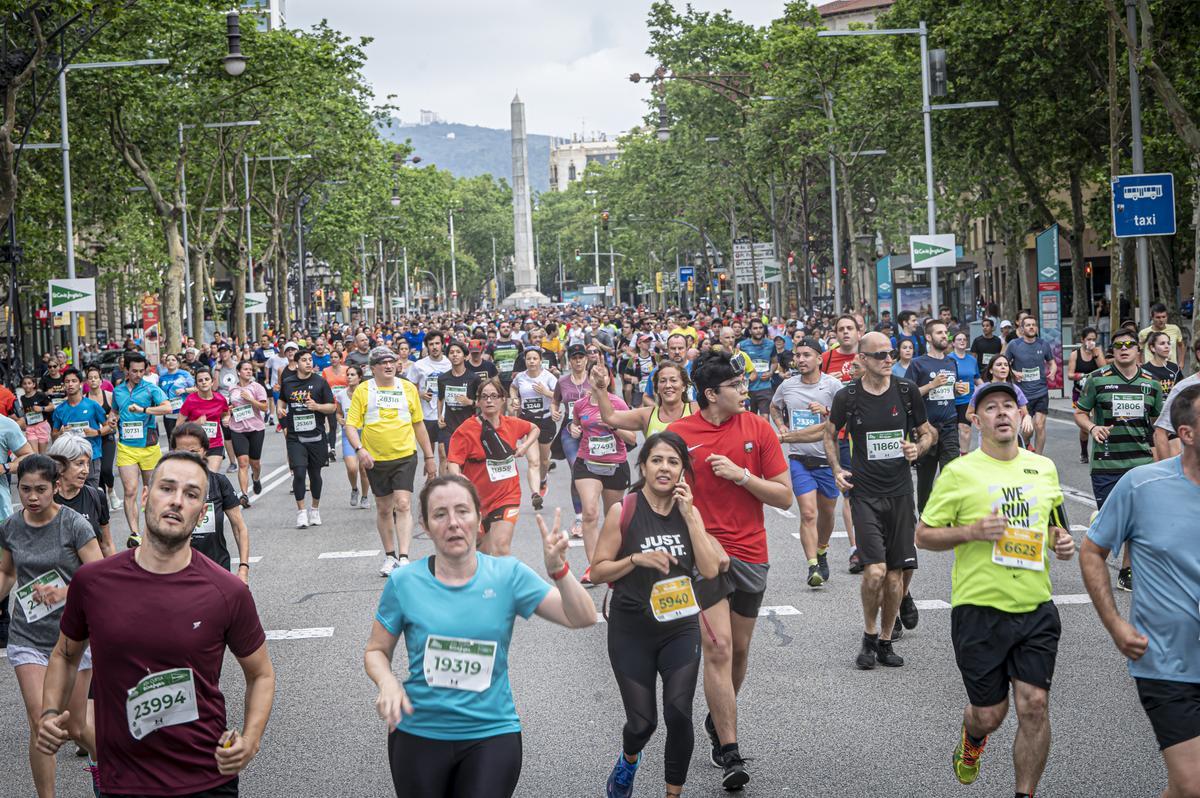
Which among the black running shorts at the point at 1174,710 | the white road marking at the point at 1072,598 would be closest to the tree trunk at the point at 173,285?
the white road marking at the point at 1072,598

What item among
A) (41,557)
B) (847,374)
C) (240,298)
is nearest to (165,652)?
(41,557)

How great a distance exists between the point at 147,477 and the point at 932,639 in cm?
969

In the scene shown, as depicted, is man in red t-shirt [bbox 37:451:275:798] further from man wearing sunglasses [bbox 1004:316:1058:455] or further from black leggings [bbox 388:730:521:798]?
man wearing sunglasses [bbox 1004:316:1058:455]

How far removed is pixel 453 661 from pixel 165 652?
Answer: 2.67 feet

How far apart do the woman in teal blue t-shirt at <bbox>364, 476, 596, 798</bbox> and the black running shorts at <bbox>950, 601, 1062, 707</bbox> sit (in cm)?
201

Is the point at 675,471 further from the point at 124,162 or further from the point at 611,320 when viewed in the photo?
the point at 611,320

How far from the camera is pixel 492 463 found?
10.8 m

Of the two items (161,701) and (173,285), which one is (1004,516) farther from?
(173,285)

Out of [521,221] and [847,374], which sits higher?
[521,221]

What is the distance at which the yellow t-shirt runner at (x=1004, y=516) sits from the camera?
6160 mm

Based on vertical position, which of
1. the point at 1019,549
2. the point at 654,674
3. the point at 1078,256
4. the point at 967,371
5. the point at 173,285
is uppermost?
the point at 173,285

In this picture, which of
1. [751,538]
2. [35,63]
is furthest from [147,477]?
[751,538]

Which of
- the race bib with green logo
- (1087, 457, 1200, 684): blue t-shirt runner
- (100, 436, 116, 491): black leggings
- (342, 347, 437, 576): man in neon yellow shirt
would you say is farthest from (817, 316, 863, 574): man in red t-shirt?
(100, 436, 116, 491): black leggings

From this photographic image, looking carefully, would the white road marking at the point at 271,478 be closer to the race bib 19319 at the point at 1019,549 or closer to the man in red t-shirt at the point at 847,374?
the man in red t-shirt at the point at 847,374
